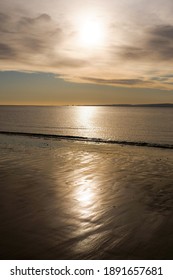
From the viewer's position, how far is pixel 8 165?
18422mm

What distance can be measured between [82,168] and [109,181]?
3.55 m

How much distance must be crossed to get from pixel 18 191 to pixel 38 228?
13.5ft

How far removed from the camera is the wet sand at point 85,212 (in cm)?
775

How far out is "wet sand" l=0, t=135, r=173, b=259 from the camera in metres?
7.75

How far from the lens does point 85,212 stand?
10219mm

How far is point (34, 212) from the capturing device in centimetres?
1026

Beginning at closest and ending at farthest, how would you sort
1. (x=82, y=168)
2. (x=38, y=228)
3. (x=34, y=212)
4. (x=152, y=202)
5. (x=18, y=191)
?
(x=38, y=228) < (x=34, y=212) < (x=152, y=202) < (x=18, y=191) < (x=82, y=168)

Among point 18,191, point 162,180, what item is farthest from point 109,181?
point 18,191

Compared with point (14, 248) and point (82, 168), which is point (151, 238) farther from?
point (82, 168)
